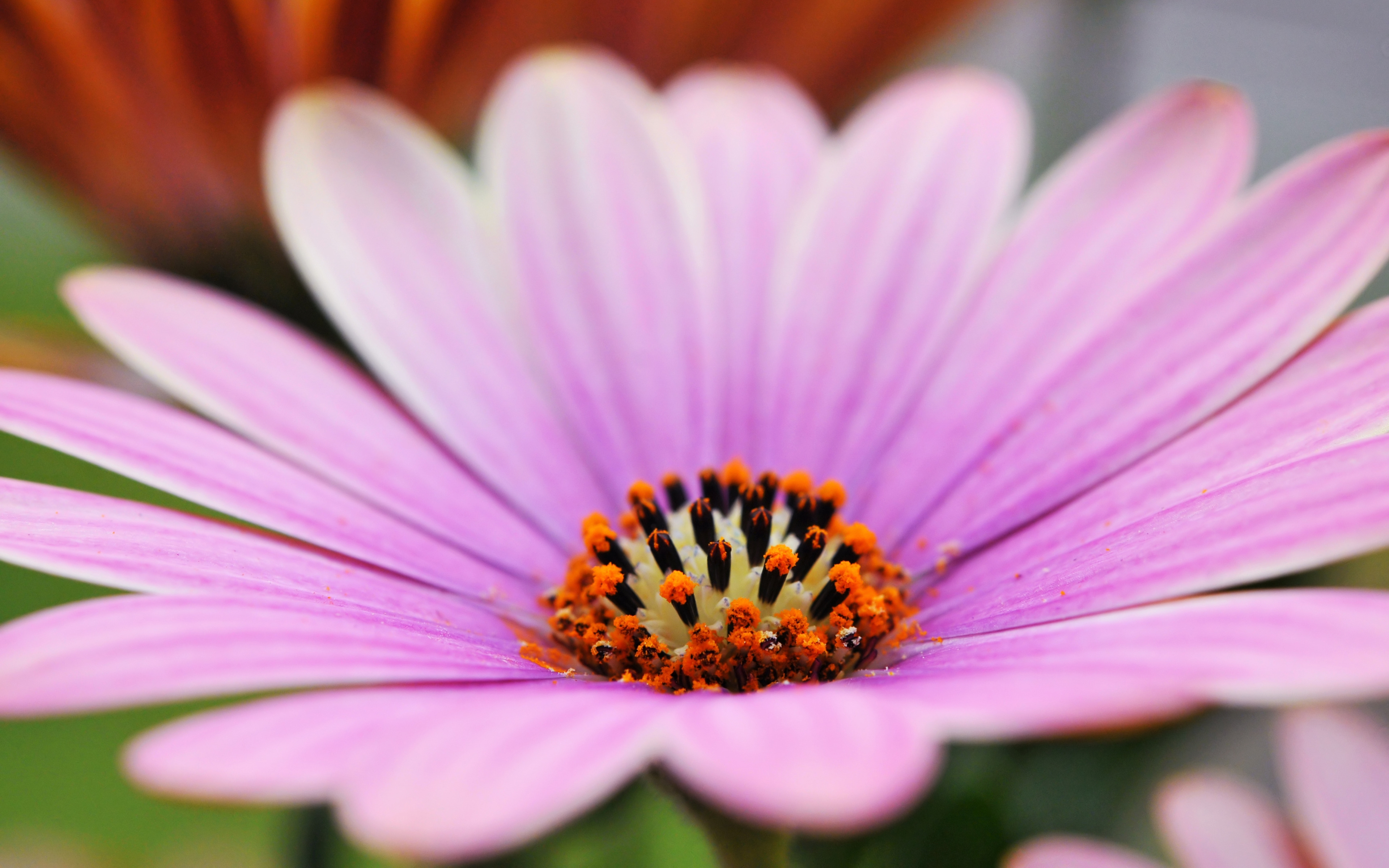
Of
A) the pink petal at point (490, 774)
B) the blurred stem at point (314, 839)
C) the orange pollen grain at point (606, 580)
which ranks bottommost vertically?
the pink petal at point (490, 774)

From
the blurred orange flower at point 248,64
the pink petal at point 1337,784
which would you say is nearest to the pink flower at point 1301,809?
the pink petal at point 1337,784

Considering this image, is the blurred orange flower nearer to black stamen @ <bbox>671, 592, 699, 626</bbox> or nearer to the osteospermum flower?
the osteospermum flower

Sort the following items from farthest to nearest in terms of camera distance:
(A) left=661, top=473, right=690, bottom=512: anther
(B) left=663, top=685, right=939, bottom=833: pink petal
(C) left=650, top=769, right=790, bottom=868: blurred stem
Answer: (A) left=661, top=473, right=690, bottom=512: anther < (C) left=650, top=769, right=790, bottom=868: blurred stem < (B) left=663, top=685, right=939, bottom=833: pink petal

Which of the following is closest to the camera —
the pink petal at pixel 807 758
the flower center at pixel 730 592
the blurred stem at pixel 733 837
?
the pink petal at pixel 807 758

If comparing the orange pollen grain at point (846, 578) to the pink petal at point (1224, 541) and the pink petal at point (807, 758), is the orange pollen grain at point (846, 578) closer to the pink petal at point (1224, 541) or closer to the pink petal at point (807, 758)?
the pink petal at point (1224, 541)

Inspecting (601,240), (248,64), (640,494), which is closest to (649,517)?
(640,494)

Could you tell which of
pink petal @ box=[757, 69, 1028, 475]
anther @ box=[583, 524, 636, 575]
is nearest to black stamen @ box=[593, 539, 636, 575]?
anther @ box=[583, 524, 636, 575]

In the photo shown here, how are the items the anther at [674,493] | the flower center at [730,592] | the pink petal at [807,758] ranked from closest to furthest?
the pink petal at [807,758] < the flower center at [730,592] < the anther at [674,493]
